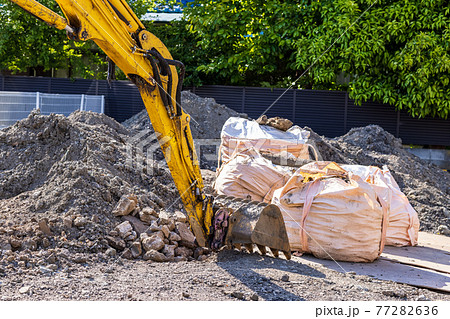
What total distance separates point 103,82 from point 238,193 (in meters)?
7.59

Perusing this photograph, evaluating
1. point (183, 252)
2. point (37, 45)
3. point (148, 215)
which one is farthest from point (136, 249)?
point (37, 45)

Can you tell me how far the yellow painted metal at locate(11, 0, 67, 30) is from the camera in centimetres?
309

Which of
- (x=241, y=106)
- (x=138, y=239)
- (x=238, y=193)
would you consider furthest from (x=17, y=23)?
(x=138, y=239)

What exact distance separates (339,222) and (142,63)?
2316 millimetres

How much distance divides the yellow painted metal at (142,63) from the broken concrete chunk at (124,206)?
0.75 metres

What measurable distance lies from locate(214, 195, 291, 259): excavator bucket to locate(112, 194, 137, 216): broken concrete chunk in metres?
1.00

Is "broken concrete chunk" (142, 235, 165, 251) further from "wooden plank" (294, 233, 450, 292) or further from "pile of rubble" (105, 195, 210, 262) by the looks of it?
"wooden plank" (294, 233, 450, 292)

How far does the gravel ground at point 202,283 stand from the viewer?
128 inches

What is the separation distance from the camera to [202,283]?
11.7 ft

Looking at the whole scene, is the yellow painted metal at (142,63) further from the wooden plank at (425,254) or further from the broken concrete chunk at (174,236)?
the wooden plank at (425,254)

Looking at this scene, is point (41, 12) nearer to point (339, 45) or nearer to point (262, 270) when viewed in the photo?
point (262, 270)

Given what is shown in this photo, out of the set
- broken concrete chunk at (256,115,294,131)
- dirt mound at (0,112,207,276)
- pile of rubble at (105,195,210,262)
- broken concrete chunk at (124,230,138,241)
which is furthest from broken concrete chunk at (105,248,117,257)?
broken concrete chunk at (256,115,294,131)

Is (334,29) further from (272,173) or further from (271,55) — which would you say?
(272,173)

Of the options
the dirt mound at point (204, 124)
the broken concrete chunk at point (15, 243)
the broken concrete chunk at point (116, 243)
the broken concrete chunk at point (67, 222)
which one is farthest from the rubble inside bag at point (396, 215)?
the dirt mound at point (204, 124)
